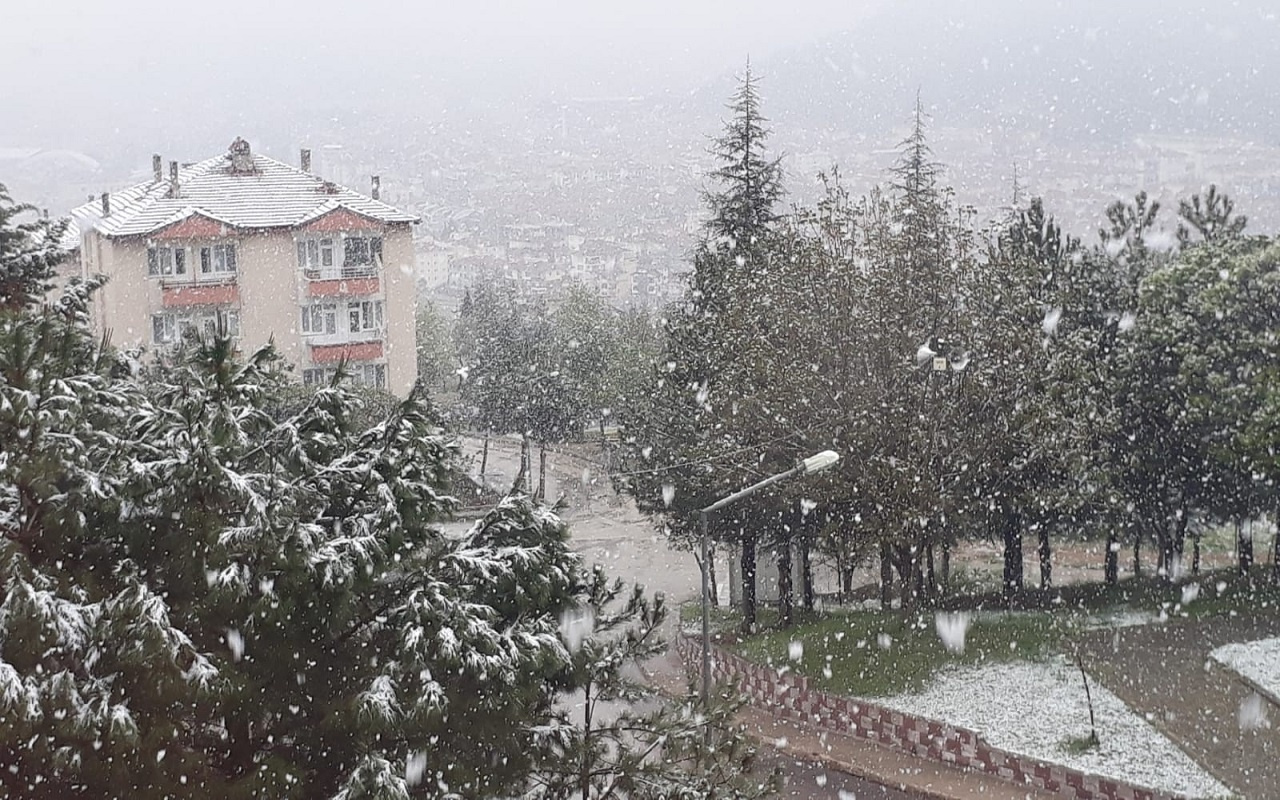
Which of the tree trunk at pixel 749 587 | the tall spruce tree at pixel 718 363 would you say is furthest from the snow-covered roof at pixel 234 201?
the tree trunk at pixel 749 587

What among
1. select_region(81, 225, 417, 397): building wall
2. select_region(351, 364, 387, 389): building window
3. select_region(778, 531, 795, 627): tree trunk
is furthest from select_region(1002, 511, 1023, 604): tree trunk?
select_region(81, 225, 417, 397): building wall

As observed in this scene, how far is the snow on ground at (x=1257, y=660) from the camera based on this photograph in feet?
62.7

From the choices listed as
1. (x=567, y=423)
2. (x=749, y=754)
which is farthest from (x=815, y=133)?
(x=749, y=754)

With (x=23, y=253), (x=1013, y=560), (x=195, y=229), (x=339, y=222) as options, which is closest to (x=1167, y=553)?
(x=1013, y=560)

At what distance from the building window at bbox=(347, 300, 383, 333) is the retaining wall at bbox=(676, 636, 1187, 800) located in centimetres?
1969

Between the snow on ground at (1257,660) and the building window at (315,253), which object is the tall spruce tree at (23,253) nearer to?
the snow on ground at (1257,660)

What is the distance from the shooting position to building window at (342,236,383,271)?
1474 inches

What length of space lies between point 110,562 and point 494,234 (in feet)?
449

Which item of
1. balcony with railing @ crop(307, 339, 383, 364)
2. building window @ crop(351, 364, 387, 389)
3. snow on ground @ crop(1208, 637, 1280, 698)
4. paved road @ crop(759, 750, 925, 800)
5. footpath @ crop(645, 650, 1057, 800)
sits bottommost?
paved road @ crop(759, 750, 925, 800)

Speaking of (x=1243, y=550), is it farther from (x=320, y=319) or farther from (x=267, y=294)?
(x=267, y=294)

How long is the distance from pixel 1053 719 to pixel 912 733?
2.26 meters

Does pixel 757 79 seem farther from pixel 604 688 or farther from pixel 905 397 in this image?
pixel 604 688

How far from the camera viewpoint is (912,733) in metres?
17.8

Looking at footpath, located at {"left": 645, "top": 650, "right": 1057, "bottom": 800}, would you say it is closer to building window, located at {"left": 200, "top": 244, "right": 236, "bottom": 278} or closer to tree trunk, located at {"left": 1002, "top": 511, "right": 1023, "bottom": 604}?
tree trunk, located at {"left": 1002, "top": 511, "right": 1023, "bottom": 604}
